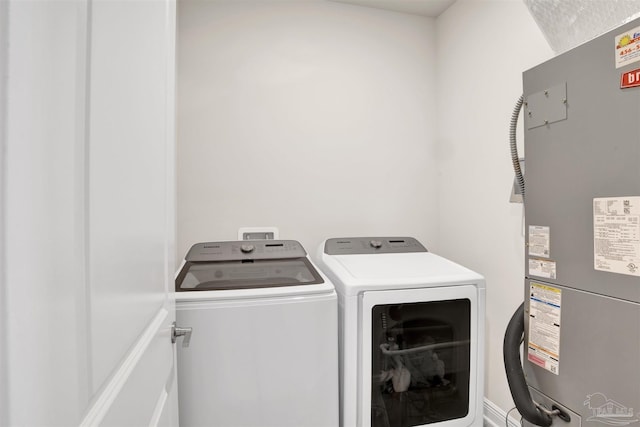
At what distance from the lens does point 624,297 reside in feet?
2.10

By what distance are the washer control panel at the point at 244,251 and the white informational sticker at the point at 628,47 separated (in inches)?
53.7

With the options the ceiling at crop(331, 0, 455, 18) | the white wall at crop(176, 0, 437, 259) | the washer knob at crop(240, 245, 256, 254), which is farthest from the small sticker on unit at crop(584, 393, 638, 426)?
the ceiling at crop(331, 0, 455, 18)

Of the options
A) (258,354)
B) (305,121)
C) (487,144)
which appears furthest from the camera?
(305,121)

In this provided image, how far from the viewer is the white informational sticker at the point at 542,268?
0.81 meters

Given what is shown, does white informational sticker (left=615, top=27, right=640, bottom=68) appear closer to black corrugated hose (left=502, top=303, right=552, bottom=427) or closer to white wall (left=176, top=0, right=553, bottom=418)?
black corrugated hose (left=502, top=303, right=552, bottom=427)

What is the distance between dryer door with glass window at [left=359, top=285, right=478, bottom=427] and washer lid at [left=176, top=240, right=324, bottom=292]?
0.39 metres

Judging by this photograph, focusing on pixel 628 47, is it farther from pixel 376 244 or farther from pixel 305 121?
pixel 305 121

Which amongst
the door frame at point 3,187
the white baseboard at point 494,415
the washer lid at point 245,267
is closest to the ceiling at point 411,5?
the washer lid at point 245,267

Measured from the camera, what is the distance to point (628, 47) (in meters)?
0.62

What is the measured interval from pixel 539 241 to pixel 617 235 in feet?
0.65

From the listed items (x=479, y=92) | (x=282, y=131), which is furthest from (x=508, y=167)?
(x=282, y=131)

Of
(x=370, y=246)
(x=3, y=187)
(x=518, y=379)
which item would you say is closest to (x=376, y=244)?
(x=370, y=246)

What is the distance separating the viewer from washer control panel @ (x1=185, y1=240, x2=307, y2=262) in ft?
5.25

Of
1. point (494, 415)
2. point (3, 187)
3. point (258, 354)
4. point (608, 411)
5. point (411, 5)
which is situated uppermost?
point (411, 5)
